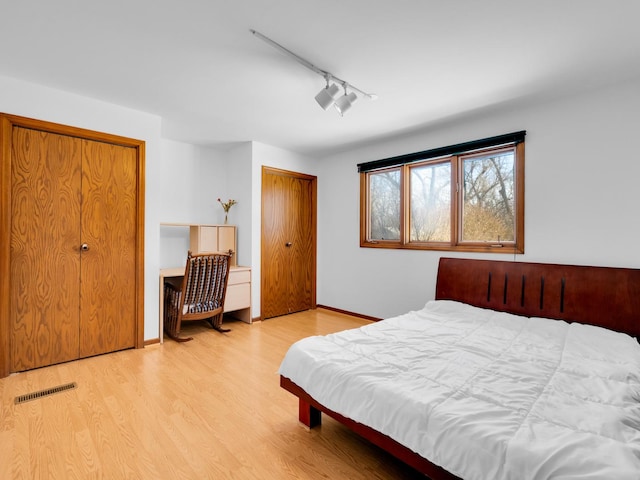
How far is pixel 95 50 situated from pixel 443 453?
10.3ft

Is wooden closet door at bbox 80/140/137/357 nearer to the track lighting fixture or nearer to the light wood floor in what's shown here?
the light wood floor

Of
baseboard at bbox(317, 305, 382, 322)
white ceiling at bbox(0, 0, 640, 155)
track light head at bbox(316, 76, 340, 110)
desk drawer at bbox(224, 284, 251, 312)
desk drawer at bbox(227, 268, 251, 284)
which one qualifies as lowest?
baseboard at bbox(317, 305, 382, 322)

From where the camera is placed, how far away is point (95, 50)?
2209mm

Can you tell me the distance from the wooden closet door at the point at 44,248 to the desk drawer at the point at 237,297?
1558mm

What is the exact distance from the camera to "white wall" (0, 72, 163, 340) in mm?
2654

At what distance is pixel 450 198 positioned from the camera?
12.2 ft

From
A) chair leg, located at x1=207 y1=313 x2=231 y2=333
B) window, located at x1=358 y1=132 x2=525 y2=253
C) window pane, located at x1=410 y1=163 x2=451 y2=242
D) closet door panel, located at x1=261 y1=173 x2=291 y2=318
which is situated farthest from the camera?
closet door panel, located at x1=261 y1=173 x2=291 y2=318

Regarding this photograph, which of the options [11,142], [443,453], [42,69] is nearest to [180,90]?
[42,69]

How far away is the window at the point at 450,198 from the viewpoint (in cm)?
328

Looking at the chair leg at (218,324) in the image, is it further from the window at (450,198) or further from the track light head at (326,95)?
the track light head at (326,95)

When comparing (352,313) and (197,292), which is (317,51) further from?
(352,313)

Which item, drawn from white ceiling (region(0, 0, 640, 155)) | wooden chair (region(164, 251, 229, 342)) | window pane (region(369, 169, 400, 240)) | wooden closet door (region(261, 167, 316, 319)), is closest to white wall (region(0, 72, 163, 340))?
white ceiling (region(0, 0, 640, 155))

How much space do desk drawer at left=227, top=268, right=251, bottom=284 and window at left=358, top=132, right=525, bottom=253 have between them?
1.68 m

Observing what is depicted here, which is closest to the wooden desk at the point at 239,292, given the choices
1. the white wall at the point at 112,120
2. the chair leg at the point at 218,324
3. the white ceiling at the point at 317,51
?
the chair leg at the point at 218,324
